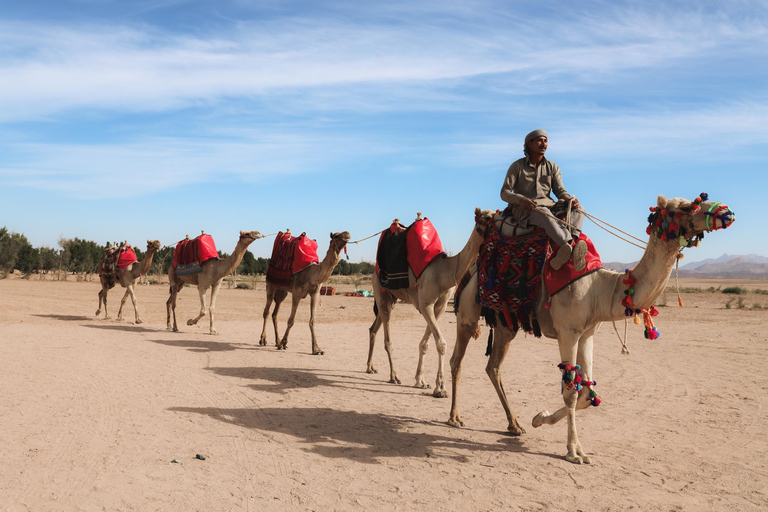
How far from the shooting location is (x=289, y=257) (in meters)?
14.6

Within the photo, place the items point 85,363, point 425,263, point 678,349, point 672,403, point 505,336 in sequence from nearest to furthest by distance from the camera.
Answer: point 505,336, point 672,403, point 425,263, point 85,363, point 678,349

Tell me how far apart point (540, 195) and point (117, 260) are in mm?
16407

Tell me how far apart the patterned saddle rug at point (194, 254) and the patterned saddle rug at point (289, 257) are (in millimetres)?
2786

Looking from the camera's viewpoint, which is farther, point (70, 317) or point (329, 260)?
point (70, 317)

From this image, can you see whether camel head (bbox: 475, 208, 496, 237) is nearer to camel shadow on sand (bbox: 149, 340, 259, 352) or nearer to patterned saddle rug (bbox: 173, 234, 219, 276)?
camel shadow on sand (bbox: 149, 340, 259, 352)

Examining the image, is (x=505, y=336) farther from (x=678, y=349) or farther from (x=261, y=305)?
(x=261, y=305)

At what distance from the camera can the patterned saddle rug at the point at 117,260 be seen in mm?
19781

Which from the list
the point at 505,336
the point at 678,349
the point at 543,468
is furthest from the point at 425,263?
the point at 678,349

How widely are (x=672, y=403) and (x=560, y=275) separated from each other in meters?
4.03

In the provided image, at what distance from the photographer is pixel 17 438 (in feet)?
21.8

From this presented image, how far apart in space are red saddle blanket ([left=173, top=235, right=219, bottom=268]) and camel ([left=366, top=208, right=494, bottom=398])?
7572 mm

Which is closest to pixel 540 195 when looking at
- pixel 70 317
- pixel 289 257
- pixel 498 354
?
pixel 498 354

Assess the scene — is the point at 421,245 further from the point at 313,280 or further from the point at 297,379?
the point at 313,280

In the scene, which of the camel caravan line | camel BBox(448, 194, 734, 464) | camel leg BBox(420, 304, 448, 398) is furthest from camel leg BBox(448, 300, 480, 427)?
camel leg BBox(420, 304, 448, 398)
